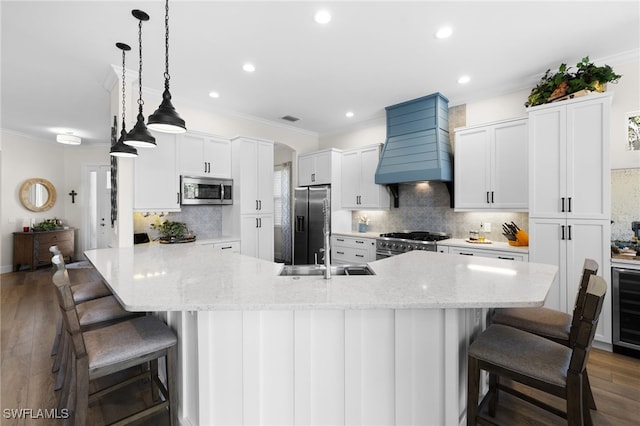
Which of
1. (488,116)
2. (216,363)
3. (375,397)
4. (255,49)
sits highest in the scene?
(255,49)

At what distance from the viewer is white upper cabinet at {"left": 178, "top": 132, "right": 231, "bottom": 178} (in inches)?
160

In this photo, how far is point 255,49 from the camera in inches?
114

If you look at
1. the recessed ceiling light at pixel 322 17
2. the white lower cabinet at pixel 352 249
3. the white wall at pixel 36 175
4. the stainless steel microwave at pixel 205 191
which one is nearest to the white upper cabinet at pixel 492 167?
the white lower cabinet at pixel 352 249

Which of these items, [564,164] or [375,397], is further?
[564,164]

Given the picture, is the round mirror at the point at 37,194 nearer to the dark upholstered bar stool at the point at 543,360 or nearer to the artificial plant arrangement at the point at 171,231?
the artificial plant arrangement at the point at 171,231

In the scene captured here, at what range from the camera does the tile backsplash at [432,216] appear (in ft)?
12.8

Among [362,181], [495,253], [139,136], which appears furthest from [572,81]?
[139,136]

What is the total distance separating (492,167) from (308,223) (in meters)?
3.11

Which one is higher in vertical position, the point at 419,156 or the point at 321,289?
the point at 419,156

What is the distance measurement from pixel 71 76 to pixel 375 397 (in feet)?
15.2

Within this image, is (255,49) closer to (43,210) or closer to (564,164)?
(564,164)

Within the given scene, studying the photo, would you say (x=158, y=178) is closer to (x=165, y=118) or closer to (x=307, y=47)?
(x=165, y=118)

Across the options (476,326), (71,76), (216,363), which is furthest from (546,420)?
(71,76)

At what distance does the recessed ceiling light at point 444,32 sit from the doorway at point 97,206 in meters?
8.00
